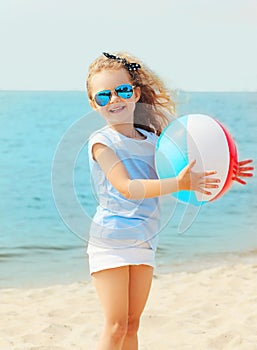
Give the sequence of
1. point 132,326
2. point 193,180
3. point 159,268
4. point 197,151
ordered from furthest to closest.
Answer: point 159,268
point 132,326
point 197,151
point 193,180

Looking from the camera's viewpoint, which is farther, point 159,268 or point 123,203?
point 159,268

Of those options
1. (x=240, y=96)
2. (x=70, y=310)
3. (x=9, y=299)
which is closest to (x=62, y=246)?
(x=9, y=299)

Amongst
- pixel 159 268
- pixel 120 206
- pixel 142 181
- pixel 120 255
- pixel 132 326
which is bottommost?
pixel 159 268

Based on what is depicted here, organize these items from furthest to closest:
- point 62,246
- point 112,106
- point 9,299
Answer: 1. point 62,246
2. point 9,299
3. point 112,106

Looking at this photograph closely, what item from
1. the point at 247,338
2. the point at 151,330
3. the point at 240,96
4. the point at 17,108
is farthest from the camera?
the point at 240,96

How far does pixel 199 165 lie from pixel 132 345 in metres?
0.73

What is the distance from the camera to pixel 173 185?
239 cm

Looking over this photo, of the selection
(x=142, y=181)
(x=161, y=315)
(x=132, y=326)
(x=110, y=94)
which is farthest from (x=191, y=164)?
(x=161, y=315)

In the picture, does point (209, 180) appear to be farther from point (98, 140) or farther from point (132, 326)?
point (132, 326)

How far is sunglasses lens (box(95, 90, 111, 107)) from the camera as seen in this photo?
2551 millimetres

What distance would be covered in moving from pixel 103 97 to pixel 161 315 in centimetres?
229

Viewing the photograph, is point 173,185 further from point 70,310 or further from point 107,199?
point 70,310

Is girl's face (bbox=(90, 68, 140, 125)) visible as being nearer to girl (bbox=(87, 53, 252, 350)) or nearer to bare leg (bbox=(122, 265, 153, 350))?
girl (bbox=(87, 53, 252, 350))

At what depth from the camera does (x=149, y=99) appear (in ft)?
9.05
